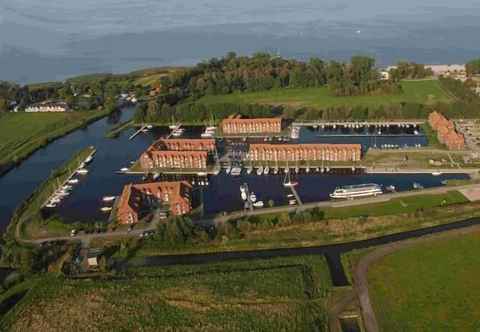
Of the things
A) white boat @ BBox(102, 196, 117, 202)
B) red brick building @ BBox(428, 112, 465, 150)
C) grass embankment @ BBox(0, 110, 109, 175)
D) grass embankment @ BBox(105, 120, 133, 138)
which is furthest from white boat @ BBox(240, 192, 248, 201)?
grass embankment @ BBox(0, 110, 109, 175)

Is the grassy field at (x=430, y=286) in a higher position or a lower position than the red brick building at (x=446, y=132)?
lower

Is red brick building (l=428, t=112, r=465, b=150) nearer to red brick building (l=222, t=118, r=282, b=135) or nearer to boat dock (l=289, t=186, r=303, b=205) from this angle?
red brick building (l=222, t=118, r=282, b=135)

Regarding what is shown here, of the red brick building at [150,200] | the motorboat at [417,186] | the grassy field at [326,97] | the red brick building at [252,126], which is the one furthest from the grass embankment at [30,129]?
the motorboat at [417,186]

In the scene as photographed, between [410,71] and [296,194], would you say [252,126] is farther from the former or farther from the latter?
[410,71]

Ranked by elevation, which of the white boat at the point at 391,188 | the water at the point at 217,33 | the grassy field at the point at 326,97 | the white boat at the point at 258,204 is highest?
the water at the point at 217,33

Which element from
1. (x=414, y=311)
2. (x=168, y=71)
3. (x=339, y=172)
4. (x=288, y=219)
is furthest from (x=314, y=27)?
(x=414, y=311)

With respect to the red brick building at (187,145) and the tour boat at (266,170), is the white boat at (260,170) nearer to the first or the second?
the tour boat at (266,170)

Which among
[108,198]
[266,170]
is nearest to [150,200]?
[108,198]
